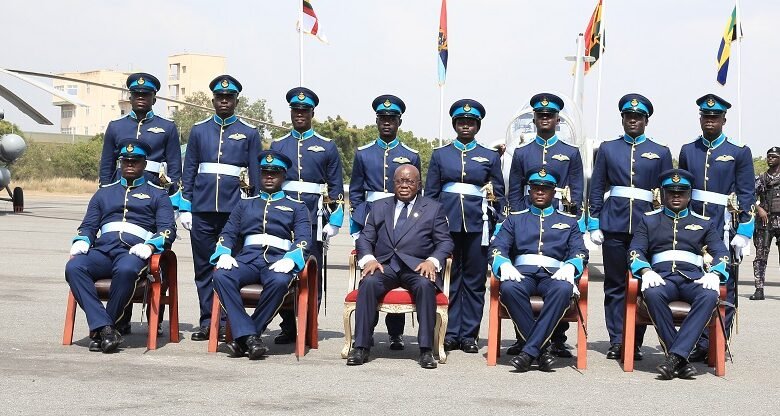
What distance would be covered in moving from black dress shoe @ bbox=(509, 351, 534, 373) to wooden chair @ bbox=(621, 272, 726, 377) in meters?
0.75

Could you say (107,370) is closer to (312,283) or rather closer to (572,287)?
(312,283)

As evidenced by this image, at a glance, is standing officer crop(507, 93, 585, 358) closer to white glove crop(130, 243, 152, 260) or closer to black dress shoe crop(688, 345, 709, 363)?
black dress shoe crop(688, 345, 709, 363)

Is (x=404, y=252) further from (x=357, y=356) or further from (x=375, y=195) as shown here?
(x=357, y=356)

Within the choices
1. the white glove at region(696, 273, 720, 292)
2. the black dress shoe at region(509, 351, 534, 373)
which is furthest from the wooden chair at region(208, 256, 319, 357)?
the white glove at region(696, 273, 720, 292)

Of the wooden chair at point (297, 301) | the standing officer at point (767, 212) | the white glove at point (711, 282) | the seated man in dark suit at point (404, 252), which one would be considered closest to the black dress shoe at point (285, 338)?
the wooden chair at point (297, 301)

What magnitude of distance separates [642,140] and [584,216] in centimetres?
77

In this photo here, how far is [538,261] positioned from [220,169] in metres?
2.70

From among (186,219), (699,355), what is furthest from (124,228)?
(699,355)

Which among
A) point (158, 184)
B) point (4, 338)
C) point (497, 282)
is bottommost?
point (4, 338)

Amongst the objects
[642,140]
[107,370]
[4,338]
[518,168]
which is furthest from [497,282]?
[4,338]

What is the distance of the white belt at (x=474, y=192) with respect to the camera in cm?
877

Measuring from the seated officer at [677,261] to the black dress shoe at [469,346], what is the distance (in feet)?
4.69

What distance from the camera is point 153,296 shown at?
8.41 m

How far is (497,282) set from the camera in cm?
805
